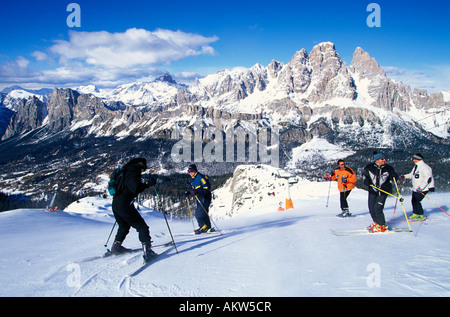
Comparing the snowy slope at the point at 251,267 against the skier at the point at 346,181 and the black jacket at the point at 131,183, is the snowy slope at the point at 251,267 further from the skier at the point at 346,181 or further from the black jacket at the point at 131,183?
the skier at the point at 346,181

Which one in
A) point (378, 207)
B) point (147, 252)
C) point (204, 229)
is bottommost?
point (204, 229)

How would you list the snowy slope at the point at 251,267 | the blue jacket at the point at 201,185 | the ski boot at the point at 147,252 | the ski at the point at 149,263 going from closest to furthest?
the snowy slope at the point at 251,267 → the ski at the point at 149,263 → the ski boot at the point at 147,252 → the blue jacket at the point at 201,185

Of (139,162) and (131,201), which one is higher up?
(139,162)

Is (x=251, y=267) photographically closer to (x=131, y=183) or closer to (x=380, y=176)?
(x=131, y=183)

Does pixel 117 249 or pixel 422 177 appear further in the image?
pixel 422 177

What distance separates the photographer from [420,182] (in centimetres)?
1044

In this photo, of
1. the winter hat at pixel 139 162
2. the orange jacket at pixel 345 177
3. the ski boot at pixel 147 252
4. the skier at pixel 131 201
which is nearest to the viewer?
the ski boot at pixel 147 252

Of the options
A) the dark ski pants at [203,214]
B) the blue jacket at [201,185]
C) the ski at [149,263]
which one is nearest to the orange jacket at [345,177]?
the blue jacket at [201,185]

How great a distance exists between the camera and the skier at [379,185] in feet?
28.4

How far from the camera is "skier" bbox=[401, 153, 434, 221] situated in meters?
10.3

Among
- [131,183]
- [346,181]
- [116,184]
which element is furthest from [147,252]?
[346,181]

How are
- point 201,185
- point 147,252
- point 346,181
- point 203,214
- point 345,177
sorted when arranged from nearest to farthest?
1. point 147,252
2. point 201,185
3. point 203,214
4. point 345,177
5. point 346,181

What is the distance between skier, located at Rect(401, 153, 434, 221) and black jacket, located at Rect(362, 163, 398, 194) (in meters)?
1.87

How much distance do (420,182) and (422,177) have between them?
0.64 feet
